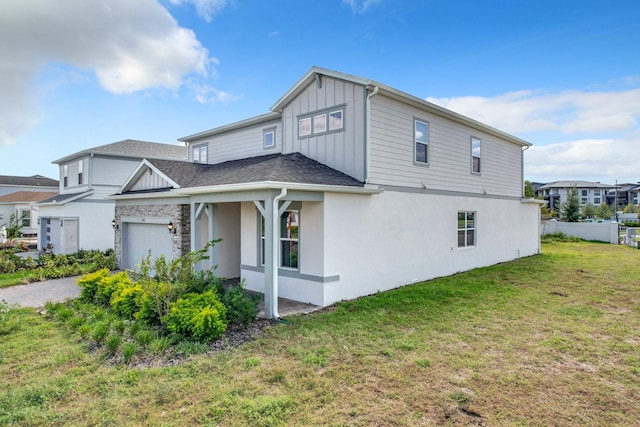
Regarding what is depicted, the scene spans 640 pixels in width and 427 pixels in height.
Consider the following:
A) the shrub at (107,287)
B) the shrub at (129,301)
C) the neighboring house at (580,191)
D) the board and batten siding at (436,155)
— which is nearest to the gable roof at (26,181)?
the shrub at (107,287)

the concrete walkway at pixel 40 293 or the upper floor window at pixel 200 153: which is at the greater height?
the upper floor window at pixel 200 153

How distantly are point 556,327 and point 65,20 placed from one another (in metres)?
13.4

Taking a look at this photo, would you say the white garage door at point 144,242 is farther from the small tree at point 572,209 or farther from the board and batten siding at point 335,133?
the small tree at point 572,209

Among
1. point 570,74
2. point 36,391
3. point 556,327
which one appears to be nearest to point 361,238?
point 556,327

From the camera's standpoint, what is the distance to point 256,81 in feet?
50.6

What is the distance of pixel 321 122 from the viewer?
10.2 metres

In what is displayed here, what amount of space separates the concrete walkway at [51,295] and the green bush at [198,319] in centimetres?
145

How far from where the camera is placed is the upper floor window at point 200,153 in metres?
15.4

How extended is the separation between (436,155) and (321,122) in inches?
160

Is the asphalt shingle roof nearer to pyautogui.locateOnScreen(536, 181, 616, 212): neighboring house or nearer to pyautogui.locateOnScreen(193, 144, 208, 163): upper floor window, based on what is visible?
pyautogui.locateOnScreen(193, 144, 208, 163): upper floor window

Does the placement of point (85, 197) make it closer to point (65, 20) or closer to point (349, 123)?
point (65, 20)

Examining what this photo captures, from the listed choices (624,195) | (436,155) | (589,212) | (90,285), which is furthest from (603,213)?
(90,285)

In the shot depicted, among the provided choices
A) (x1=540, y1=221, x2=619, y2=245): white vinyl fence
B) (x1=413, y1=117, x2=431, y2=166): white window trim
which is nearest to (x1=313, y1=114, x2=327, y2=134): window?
(x1=413, y1=117, x2=431, y2=166): white window trim

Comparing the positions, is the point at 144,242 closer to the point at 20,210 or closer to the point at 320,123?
the point at 320,123
